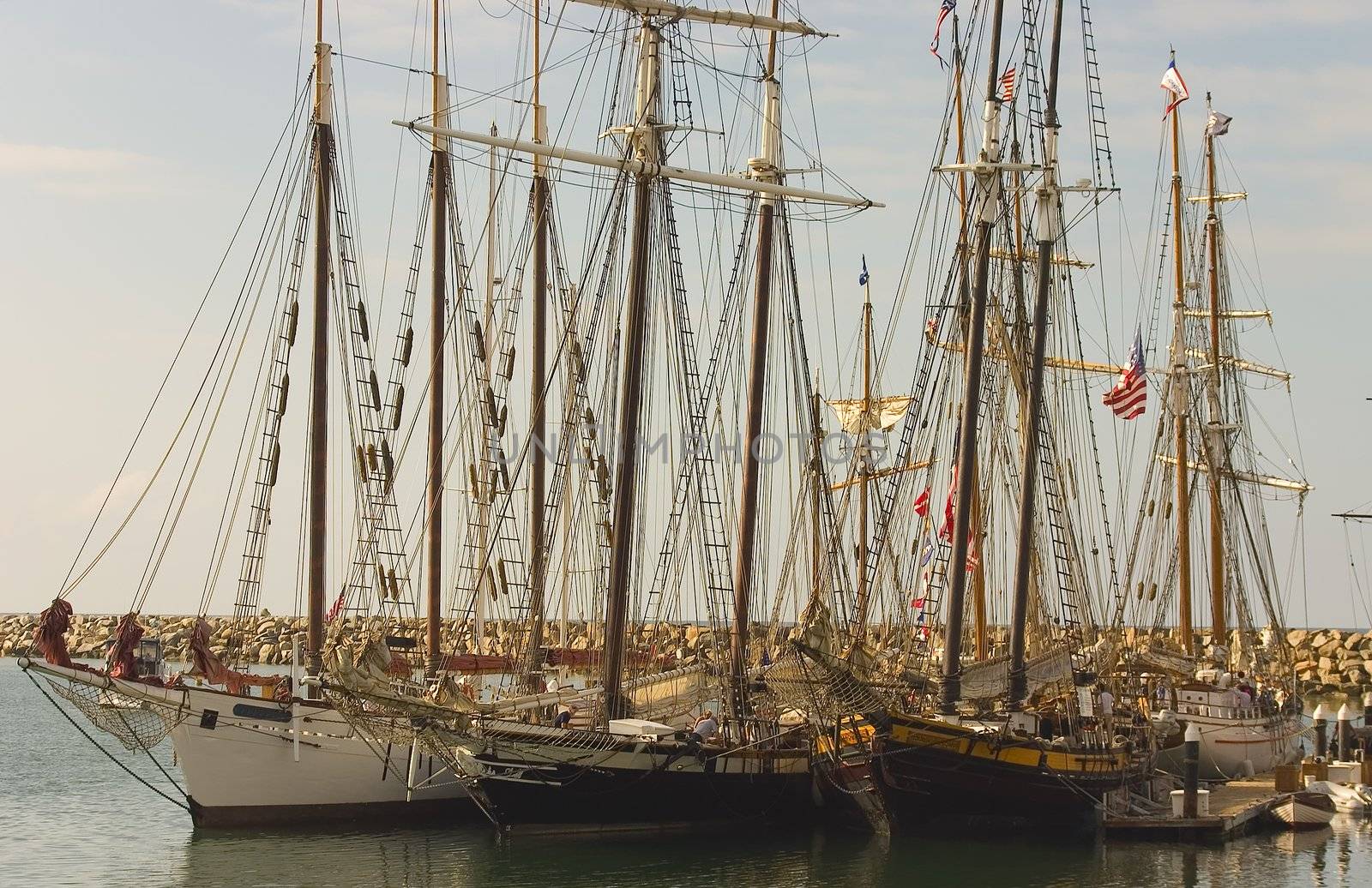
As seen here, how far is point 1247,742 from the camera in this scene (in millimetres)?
51062

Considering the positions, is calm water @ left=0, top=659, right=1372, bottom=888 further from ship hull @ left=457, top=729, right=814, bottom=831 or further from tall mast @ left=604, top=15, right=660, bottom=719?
tall mast @ left=604, top=15, right=660, bottom=719

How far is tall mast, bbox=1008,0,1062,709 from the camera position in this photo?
40812 millimetres

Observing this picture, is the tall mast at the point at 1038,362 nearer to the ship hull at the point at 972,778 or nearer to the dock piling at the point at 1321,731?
the ship hull at the point at 972,778

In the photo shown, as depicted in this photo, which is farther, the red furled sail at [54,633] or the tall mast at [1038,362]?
the tall mast at [1038,362]

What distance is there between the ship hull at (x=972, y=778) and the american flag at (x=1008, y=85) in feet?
62.2

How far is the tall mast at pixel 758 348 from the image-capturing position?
42.9m

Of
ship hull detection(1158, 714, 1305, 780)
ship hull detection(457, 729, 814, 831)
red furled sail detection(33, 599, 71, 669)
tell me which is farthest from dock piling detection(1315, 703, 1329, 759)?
red furled sail detection(33, 599, 71, 669)

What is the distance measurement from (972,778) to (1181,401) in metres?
30.0

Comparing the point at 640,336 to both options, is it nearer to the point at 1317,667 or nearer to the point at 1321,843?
the point at 1321,843

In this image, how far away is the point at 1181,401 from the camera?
2448 inches

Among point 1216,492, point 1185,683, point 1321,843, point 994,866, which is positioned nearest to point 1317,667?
point 1216,492

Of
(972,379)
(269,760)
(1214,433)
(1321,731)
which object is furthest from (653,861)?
(1214,433)

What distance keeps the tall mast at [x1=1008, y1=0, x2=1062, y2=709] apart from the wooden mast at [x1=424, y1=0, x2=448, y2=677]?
1541cm

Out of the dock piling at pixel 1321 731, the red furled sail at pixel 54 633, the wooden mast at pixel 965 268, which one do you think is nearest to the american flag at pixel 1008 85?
the wooden mast at pixel 965 268
